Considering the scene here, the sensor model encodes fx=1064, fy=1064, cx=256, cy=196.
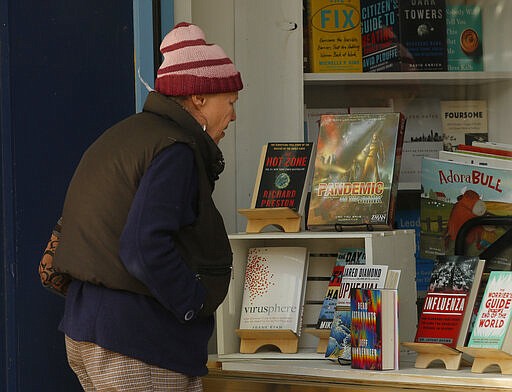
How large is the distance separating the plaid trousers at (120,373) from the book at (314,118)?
54.6 inches

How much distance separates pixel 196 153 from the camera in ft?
7.91

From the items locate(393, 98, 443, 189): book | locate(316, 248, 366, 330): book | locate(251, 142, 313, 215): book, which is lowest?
locate(316, 248, 366, 330): book

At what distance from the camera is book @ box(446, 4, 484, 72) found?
364 cm

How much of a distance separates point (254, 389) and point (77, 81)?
1044 millimetres

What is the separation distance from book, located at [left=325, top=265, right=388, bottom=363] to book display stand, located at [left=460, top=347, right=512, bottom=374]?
0.31 metres

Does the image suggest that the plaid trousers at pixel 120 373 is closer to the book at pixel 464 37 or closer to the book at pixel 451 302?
the book at pixel 451 302

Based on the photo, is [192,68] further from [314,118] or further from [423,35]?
[423,35]

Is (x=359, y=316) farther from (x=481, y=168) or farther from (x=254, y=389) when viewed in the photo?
(x=481, y=168)

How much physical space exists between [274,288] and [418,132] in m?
0.85

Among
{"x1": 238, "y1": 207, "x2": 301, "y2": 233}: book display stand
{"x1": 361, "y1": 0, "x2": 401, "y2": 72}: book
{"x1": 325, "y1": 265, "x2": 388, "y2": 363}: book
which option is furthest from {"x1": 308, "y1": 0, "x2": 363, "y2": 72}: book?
{"x1": 325, "y1": 265, "x2": 388, "y2": 363}: book

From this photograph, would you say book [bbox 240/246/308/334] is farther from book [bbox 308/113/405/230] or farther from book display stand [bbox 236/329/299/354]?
book [bbox 308/113/405/230]

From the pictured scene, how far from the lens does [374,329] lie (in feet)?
9.18

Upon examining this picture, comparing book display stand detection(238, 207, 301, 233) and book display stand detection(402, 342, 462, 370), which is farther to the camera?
book display stand detection(238, 207, 301, 233)

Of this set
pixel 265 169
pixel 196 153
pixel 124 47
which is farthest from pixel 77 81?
pixel 196 153
